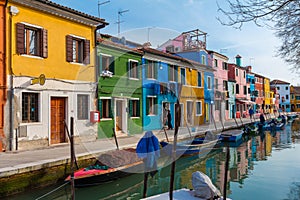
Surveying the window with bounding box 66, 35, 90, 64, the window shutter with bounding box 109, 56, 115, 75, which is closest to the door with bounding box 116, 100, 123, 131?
the window shutter with bounding box 109, 56, 115, 75

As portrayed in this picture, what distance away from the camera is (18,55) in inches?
420

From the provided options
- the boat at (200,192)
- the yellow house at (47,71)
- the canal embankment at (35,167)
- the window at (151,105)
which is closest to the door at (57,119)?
the yellow house at (47,71)

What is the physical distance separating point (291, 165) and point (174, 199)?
27.7 feet

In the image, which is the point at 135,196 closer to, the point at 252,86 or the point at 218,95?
the point at 218,95

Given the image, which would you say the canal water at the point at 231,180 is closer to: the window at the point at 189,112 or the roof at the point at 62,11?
the roof at the point at 62,11

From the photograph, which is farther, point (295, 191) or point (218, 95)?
point (218, 95)

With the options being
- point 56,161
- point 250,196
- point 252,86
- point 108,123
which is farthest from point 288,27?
point 252,86

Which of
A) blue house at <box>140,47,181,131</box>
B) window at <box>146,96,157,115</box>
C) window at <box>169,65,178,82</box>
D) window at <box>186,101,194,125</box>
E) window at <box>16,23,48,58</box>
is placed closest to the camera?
window at <box>16,23,48,58</box>

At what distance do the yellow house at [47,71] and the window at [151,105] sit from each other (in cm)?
515

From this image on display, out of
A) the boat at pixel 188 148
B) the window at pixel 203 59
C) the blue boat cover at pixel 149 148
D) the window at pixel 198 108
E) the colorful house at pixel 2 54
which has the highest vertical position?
the window at pixel 203 59

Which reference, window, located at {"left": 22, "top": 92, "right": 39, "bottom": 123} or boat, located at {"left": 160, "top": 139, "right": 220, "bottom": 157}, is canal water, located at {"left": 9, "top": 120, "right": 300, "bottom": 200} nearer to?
boat, located at {"left": 160, "top": 139, "right": 220, "bottom": 157}

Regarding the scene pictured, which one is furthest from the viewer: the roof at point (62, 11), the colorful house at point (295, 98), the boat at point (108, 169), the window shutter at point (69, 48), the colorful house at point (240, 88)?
the colorful house at point (295, 98)

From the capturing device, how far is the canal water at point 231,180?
8109 millimetres

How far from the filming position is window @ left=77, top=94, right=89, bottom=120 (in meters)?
13.4
